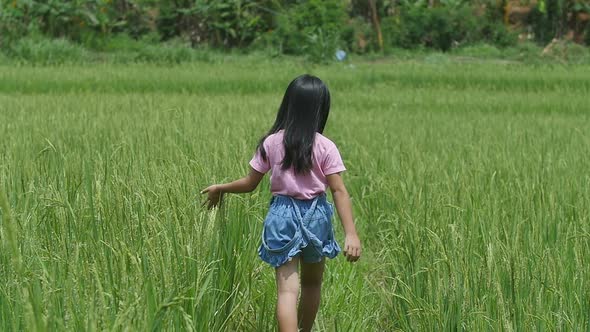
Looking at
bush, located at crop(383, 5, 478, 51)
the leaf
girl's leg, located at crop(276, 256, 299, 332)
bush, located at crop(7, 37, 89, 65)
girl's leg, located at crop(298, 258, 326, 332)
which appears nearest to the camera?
girl's leg, located at crop(276, 256, 299, 332)

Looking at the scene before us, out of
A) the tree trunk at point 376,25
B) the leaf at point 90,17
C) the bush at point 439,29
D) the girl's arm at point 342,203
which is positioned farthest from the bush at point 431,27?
the girl's arm at point 342,203

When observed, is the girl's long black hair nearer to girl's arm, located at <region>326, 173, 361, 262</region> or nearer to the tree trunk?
girl's arm, located at <region>326, 173, 361, 262</region>

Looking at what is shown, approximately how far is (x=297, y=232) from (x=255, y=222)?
555mm

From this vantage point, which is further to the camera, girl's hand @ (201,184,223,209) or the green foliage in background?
the green foliage in background

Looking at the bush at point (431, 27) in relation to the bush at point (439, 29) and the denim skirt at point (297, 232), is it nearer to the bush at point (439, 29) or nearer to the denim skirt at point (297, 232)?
the bush at point (439, 29)

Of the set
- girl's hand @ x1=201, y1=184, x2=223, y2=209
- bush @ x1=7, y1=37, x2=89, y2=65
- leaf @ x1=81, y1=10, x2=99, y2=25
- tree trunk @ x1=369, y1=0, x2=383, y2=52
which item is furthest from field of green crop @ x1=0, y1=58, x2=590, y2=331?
tree trunk @ x1=369, y1=0, x2=383, y2=52

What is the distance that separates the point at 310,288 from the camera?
6.88 ft

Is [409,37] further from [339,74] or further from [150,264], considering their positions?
[150,264]

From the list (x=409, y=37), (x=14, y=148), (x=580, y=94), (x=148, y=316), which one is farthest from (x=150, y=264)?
(x=409, y=37)

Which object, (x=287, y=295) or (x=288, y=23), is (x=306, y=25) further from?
(x=287, y=295)

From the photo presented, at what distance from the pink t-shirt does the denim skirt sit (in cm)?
2

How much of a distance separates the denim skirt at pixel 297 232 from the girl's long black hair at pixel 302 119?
0.08 meters

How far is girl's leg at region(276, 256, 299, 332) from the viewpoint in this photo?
77.6 inches

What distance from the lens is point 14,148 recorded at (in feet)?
12.4
